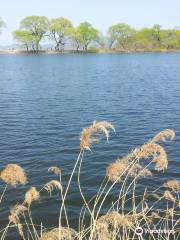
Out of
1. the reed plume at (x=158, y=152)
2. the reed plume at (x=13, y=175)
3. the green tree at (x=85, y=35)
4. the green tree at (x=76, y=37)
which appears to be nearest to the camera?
the reed plume at (x=158, y=152)

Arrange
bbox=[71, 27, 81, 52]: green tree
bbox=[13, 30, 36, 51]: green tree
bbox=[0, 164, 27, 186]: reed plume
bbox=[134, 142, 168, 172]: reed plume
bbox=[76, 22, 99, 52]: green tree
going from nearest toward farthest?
bbox=[134, 142, 168, 172]: reed plume, bbox=[0, 164, 27, 186]: reed plume, bbox=[13, 30, 36, 51]: green tree, bbox=[71, 27, 81, 52]: green tree, bbox=[76, 22, 99, 52]: green tree

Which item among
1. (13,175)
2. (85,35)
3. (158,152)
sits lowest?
(13,175)

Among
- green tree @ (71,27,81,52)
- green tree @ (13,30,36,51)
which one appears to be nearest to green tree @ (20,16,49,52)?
green tree @ (13,30,36,51)

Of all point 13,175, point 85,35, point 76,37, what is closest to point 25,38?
point 76,37

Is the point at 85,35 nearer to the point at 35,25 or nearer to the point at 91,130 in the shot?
the point at 35,25

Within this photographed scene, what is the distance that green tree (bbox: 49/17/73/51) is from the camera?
193375 mm

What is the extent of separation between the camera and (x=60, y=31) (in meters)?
197

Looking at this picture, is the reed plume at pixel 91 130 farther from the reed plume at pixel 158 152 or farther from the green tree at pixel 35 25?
the green tree at pixel 35 25

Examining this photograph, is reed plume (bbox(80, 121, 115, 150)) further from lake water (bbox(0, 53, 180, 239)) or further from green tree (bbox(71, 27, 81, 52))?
green tree (bbox(71, 27, 81, 52))

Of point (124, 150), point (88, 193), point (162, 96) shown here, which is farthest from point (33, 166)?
point (162, 96)

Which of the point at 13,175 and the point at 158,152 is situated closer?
the point at 13,175

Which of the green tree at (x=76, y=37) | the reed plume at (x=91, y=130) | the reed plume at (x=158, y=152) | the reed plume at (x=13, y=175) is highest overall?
the green tree at (x=76, y=37)

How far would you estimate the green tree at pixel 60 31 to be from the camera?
19338 cm

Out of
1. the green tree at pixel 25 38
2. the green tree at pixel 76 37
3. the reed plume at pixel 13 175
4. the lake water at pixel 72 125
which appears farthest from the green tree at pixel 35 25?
the reed plume at pixel 13 175
